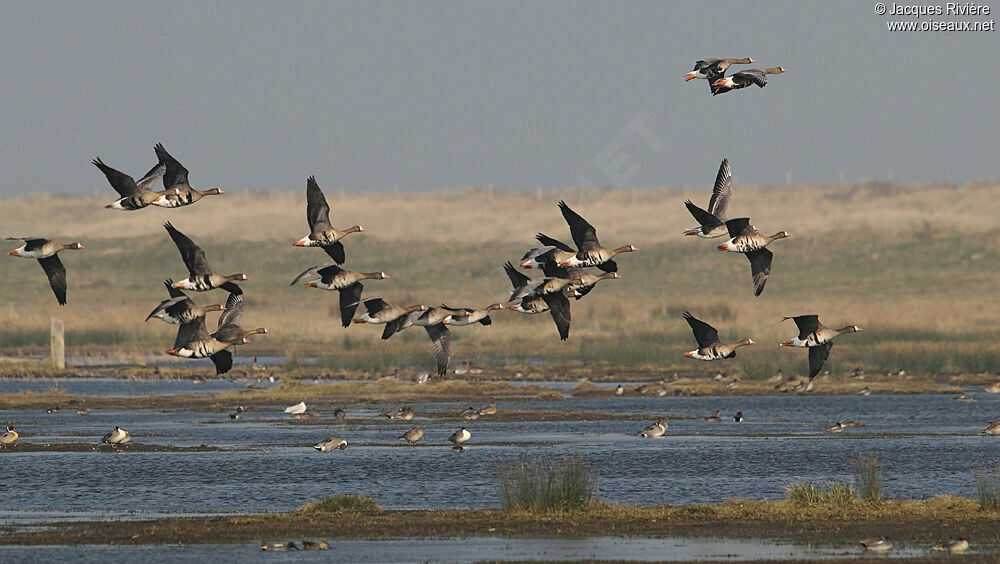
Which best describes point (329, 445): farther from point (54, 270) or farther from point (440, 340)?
point (54, 270)

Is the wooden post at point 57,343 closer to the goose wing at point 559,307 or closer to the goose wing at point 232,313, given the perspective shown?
the goose wing at point 232,313

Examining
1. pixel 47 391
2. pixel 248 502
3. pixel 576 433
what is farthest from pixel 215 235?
pixel 248 502

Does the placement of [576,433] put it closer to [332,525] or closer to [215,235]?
[332,525]

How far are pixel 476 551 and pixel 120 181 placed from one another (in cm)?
773

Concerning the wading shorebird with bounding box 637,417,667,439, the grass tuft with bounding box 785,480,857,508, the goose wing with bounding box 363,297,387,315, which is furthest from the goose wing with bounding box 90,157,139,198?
the wading shorebird with bounding box 637,417,667,439

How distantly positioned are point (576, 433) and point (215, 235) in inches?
4864

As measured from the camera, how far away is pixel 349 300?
79.0 ft

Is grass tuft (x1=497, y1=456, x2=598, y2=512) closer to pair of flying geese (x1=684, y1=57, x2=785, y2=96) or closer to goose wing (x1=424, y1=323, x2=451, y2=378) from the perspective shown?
goose wing (x1=424, y1=323, x2=451, y2=378)

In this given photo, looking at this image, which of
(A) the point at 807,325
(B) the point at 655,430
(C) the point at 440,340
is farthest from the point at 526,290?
(B) the point at 655,430

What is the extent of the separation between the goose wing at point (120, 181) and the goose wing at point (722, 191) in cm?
875

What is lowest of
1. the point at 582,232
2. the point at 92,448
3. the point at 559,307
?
the point at 92,448

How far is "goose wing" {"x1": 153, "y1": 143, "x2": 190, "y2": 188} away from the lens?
22953 mm

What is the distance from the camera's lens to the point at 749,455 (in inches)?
1519

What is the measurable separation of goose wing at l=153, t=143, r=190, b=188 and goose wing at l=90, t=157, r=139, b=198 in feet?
2.12
